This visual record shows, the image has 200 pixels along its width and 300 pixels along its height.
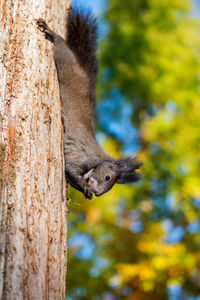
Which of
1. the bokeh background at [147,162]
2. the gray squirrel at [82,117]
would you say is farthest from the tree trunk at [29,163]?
the bokeh background at [147,162]

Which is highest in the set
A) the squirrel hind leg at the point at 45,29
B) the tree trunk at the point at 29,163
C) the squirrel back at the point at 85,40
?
the squirrel back at the point at 85,40

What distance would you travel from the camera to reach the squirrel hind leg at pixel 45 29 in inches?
95.7

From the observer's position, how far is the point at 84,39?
3.47 m

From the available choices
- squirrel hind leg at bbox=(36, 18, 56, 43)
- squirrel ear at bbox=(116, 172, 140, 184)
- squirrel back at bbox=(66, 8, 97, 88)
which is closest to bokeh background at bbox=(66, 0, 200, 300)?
squirrel ear at bbox=(116, 172, 140, 184)

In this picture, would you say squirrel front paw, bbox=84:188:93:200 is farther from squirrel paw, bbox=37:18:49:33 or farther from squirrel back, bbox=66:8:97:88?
squirrel paw, bbox=37:18:49:33

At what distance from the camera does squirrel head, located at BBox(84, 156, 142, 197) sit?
3.29 m

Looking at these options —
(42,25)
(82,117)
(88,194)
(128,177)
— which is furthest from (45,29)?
(128,177)

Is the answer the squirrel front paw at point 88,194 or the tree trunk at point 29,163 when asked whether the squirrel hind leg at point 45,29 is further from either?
the squirrel front paw at point 88,194

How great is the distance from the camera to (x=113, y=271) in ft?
17.1

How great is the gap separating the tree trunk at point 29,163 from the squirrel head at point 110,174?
101 cm

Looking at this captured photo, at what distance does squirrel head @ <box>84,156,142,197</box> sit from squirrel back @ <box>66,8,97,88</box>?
0.81 metres

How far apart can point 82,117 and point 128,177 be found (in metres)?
0.74

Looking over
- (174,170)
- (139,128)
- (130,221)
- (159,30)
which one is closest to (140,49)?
(159,30)

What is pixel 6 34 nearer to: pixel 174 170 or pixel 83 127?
pixel 83 127
